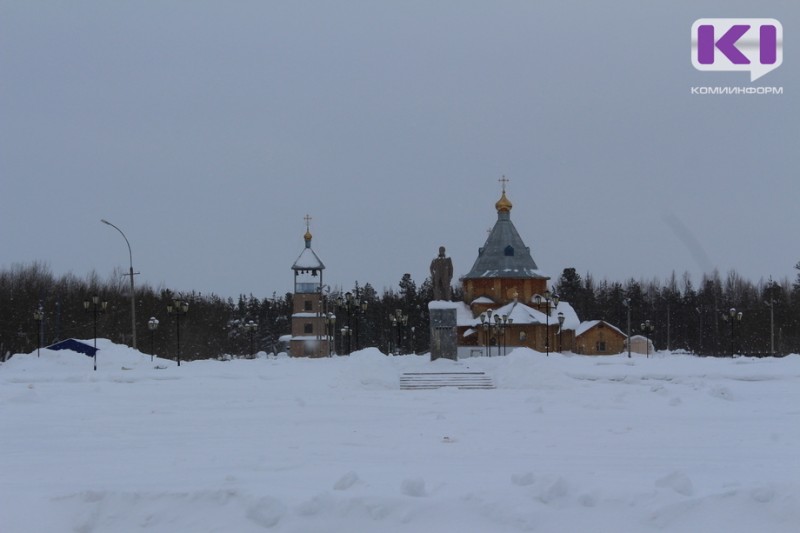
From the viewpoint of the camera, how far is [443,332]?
31.5 meters

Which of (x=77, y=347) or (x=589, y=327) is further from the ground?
(x=77, y=347)

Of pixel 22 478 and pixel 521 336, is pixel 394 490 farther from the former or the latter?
pixel 521 336

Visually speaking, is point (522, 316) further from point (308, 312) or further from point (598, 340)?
point (308, 312)

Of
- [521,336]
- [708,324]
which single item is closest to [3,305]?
[521,336]

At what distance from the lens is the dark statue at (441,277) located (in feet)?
109

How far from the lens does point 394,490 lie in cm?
769

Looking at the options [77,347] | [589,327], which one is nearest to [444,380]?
[77,347]

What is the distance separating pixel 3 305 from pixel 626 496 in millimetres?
67809

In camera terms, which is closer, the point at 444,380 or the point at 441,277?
the point at 444,380

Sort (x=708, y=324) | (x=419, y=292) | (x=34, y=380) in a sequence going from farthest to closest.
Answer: (x=419, y=292)
(x=708, y=324)
(x=34, y=380)

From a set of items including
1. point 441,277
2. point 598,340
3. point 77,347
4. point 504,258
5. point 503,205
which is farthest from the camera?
point 503,205

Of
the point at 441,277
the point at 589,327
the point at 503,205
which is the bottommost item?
the point at 589,327

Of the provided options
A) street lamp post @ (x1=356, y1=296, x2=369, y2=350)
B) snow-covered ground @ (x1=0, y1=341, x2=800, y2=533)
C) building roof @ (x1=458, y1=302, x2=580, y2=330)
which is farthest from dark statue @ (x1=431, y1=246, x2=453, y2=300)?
building roof @ (x1=458, y1=302, x2=580, y2=330)

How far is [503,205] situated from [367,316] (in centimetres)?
3222
